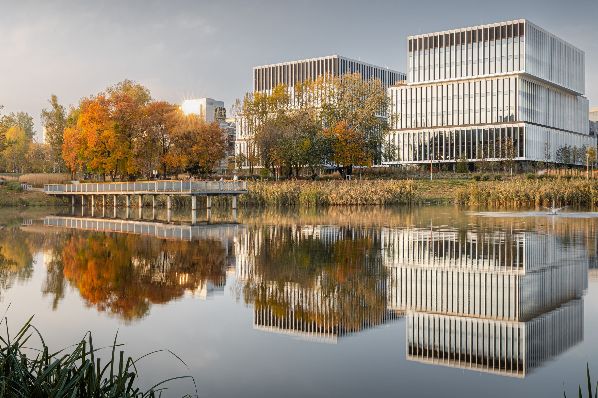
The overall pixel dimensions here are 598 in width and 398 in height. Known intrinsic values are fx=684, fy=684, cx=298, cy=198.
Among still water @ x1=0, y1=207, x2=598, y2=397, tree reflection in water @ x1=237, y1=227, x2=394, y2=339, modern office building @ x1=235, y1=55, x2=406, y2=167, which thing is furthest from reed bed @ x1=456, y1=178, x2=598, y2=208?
modern office building @ x1=235, y1=55, x2=406, y2=167

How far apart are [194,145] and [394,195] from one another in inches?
949

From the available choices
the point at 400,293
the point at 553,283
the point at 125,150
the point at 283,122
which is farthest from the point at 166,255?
the point at 283,122

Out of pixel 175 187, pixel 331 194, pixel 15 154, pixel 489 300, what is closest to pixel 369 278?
pixel 489 300

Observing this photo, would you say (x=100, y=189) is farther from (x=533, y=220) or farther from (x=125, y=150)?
(x=533, y=220)

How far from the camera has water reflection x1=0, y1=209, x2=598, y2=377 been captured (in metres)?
10.7

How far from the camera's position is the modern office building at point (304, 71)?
141 metres

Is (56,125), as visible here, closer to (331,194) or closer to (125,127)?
(125,127)

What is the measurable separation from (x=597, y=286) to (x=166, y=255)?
12.6 m

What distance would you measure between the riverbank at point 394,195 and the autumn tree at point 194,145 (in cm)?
1233

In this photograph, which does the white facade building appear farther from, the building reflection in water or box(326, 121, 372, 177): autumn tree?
the building reflection in water

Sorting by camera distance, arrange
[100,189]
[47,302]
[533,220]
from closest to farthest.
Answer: [47,302], [533,220], [100,189]

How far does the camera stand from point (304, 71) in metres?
147

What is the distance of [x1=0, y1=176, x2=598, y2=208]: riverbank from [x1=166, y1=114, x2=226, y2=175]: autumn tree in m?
12.3

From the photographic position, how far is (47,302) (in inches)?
544
